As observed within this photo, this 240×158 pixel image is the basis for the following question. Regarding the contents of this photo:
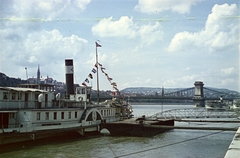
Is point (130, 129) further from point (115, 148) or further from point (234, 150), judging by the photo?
point (234, 150)

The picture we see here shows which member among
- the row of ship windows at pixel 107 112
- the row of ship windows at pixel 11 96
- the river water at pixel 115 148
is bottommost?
the river water at pixel 115 148

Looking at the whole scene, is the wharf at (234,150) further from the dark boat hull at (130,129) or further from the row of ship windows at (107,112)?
the row of ship windows at (107,112)

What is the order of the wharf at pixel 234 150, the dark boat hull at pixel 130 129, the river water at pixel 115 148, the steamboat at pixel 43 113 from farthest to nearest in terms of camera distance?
1. the dark boat hull at pixel 130 129
2. the steamboat at pixel 43 113
3. the river water at pixel 115 148
4. the wharf at pixel 234 150

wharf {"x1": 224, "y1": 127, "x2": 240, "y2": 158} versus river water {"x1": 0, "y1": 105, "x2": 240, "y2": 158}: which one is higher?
wharf {"x1": 224, "y1": 127, "x2": 240, "y2": 158}

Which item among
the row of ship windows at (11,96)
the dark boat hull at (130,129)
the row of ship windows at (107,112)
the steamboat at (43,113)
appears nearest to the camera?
the steamboat at (43,113)

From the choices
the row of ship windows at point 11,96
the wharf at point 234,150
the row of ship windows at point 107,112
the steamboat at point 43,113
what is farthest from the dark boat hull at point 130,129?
the wharf at point 234,150

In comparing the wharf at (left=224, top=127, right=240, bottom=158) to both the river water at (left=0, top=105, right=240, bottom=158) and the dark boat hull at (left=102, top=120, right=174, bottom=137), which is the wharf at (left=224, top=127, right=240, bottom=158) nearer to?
the river water at (left=0, top=105, right=240, bottom=158)

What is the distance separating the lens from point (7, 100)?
20766 millimetres

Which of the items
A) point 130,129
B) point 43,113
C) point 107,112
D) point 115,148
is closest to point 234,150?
point 115,148

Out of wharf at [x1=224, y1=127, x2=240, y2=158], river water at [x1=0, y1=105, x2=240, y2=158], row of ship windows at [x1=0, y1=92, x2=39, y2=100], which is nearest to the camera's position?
wharf at [x1=224, y1=127, x2=240, y2=158]

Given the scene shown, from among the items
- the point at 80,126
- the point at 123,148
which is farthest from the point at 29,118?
the point at 123,148

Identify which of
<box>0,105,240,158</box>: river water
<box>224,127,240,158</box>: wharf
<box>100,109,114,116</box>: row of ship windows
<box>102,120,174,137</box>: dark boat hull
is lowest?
<box>0,105,240,158</box>: river water

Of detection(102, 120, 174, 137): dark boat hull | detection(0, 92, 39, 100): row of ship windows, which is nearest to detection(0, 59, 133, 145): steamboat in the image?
detection(0, 92, 39, 100): row of ship windows

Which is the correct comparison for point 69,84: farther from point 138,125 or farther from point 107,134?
point 138,125
